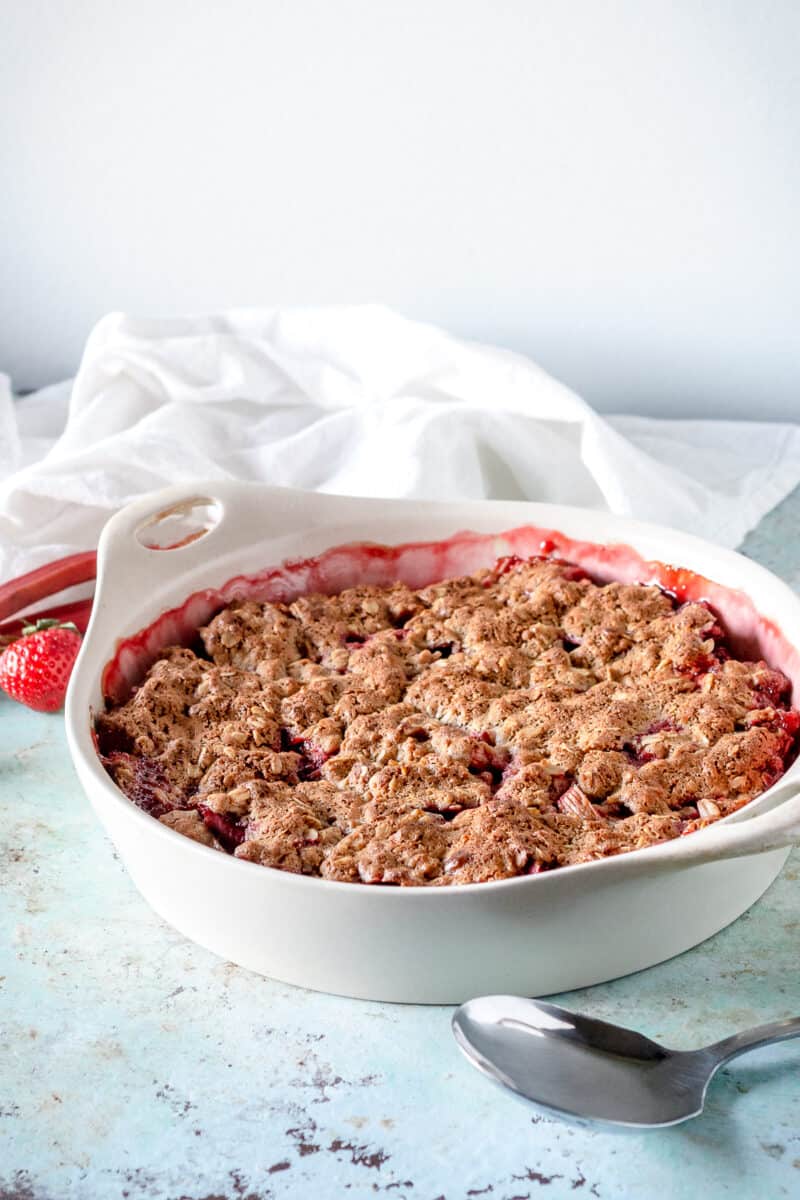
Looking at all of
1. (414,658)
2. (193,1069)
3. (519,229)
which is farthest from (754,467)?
(193,1069)

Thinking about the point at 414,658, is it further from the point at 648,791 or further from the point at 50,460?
the point at 50,460

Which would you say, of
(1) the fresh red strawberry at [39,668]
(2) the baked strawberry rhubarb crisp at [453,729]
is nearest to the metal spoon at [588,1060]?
(2) the baked strawberry rhubarb crisp at [453,729]

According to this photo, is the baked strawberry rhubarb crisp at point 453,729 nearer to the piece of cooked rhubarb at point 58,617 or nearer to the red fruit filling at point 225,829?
the red fruit filling at point 225,829

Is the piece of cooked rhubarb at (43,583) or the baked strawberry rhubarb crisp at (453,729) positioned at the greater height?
the baked strawberry rhubarb crisp at (453,729)

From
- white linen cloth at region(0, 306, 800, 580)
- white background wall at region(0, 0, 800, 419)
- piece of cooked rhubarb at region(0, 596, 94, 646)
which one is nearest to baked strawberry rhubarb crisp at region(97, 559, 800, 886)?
piece of cooked rhubarb at region(0, 596, 94, 646)

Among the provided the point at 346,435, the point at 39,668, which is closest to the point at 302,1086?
the point at 39,668

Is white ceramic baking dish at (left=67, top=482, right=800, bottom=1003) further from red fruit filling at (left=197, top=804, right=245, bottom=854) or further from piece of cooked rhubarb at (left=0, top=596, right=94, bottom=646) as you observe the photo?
piece of cooked rhubarb at (left=0, top=596, right=94, bottom=646)

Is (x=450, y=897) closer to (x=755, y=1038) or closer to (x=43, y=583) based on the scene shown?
(x=755, y=1038)
